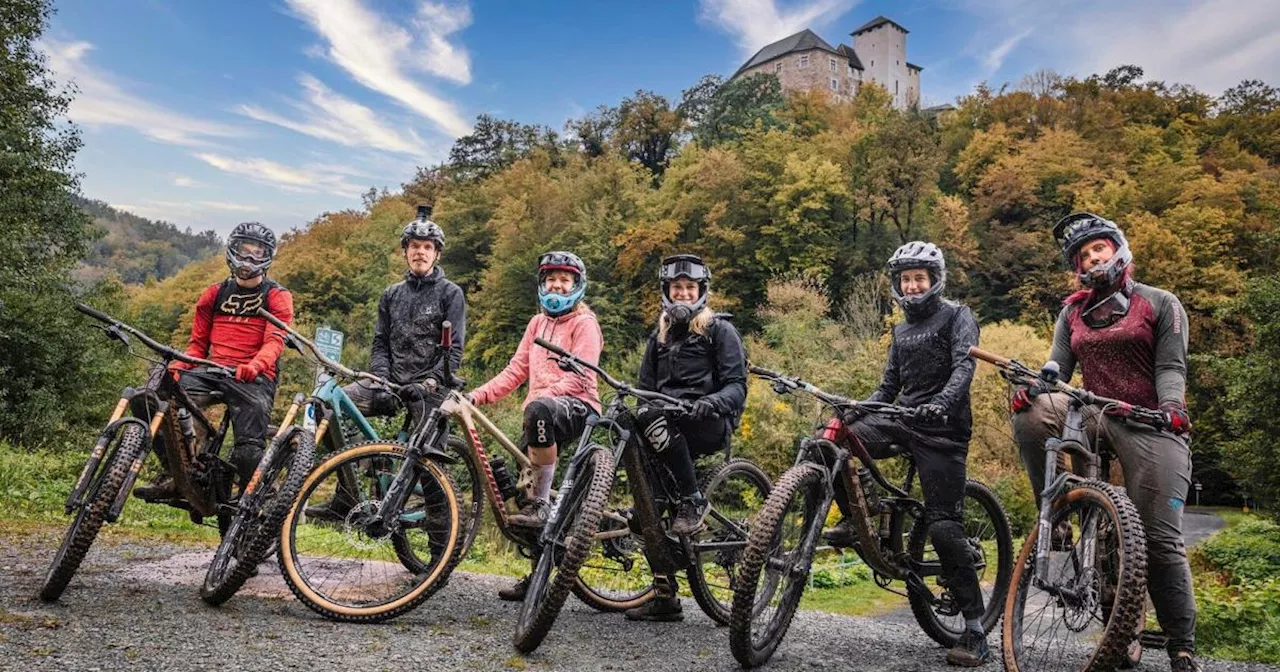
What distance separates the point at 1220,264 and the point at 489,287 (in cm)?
3619

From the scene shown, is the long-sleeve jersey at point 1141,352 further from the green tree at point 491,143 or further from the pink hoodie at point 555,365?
the green tree at point 491,143

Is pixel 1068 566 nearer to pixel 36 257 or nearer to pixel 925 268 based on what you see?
pixel 925 268

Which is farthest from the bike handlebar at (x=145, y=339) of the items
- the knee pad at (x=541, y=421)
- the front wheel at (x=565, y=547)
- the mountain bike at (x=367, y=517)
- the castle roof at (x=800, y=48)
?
the castle roof at (x=800, y=48)

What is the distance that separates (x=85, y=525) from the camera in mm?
4121

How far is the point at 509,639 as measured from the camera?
4.21 meters

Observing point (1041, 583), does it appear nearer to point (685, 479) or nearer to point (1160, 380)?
point (1160, 380)

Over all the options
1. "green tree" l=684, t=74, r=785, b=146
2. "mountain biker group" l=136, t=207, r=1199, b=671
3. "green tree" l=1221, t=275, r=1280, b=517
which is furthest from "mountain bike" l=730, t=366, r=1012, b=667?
"green tree" l=684, t=74, r=785, b=146

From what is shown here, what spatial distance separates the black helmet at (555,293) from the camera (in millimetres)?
5141

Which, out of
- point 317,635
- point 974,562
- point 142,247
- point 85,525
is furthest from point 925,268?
point 142,247

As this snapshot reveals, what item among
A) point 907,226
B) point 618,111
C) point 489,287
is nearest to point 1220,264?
point 907,226

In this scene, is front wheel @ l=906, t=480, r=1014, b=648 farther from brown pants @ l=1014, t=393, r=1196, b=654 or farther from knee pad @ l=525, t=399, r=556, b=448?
knee pad @ l=525, t=399, r=556, b=448

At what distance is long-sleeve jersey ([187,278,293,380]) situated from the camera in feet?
17.4

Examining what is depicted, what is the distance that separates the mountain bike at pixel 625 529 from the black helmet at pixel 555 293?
69 cm

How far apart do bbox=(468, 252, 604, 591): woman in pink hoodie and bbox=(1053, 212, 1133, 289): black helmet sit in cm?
266
